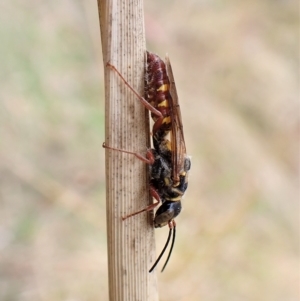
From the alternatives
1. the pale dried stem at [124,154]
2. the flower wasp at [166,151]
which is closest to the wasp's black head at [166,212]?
the flower wasp at [166,151]

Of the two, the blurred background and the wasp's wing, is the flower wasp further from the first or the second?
the blurred background

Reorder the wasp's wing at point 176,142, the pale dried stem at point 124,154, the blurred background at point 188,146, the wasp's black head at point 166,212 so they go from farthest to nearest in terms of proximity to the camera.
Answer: the blurred background at point 188,146 → the wasp's wing at point 176,142 → the wasp's black head at point 166,212 → the pale dried stem at point 124,154

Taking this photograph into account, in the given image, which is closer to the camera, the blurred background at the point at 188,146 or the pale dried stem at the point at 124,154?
the pale dried stem at the point at 124,154

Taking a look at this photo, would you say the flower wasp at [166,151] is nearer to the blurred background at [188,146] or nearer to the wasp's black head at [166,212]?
the wasp's black head at [166,212]

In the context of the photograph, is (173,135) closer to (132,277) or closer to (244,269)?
(132,277)

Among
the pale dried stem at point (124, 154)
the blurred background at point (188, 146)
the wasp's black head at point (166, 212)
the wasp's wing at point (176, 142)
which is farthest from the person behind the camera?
the blurred background at point (188, 146)

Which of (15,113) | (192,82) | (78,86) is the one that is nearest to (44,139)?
(15,113)
